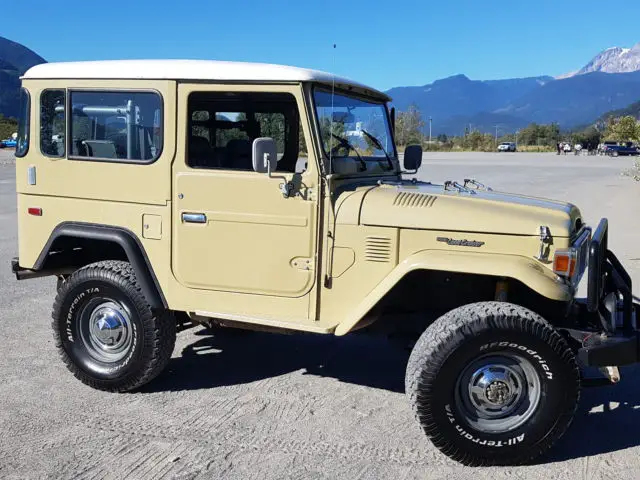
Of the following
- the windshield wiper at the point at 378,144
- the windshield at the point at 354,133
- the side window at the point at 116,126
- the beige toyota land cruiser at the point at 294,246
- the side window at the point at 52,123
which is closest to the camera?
the beige toyota land cruiser at the point at 294,246

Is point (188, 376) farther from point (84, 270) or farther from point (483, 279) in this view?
point (483, 279)

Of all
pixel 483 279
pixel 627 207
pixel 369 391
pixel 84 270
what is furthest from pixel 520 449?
pixel 627 207

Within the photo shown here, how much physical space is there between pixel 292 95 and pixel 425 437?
90.3 inches

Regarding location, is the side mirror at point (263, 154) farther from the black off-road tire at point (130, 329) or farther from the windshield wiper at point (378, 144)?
the black off-road tire at point (130, 329)

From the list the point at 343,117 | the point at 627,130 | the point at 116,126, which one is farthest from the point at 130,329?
the point at 627,130

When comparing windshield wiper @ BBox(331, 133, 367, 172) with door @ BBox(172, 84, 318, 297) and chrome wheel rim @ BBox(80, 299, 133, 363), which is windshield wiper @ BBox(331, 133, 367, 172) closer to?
door @ BBox(172, 84, 318, 297)

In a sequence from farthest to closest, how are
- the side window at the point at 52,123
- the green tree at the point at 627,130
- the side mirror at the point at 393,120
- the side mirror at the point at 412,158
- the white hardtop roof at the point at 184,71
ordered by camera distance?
1. the green tree at the point at 627,130
2. the side mirror at the point at 412,158
3. the side mirror at the point at 393,120
4. the side window at the point at 52,123
5. the white hardtop roof at the point at 184,71

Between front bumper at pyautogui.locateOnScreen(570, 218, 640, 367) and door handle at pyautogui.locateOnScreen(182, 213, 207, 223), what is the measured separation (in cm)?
238

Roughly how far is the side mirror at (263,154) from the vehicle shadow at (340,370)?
141 cm

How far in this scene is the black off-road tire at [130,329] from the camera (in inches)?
174

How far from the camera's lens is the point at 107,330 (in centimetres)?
458

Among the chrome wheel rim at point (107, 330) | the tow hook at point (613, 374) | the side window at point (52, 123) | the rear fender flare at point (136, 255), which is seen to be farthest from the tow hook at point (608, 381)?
the side window at point (52, 123)

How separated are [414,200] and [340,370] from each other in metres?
1.81

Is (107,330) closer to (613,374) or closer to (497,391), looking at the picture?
(497,391)
